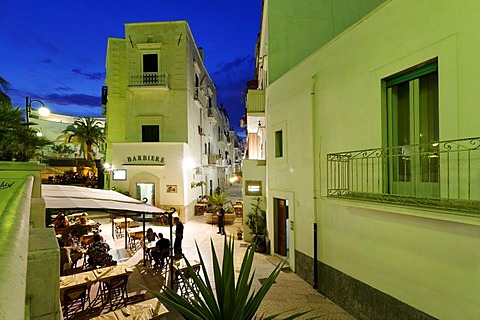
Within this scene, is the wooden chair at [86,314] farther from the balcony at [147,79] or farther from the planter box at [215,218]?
the balcony at [147,79]

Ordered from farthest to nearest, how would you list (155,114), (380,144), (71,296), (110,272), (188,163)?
(155,114) → (188,163) → (110,272) → (71,296) → (380,144)

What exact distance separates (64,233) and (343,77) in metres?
14.0

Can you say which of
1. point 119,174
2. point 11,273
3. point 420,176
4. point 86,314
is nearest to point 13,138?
point 86,314

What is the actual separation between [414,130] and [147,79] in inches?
767

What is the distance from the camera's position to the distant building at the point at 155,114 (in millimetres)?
19562

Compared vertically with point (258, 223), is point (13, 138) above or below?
above

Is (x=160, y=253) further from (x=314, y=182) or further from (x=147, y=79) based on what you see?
(x=147, y=79)

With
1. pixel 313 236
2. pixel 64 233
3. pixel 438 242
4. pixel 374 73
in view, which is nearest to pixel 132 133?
pixel 64 233

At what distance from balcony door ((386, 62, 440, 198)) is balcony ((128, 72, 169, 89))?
17570 millimetres

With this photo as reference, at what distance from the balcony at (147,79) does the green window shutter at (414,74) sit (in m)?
17.4

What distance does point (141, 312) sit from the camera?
5824 millimetres

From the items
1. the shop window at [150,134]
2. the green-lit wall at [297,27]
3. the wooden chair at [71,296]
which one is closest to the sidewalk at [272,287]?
the wooden chair at [71,296]

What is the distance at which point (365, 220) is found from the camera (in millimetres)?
6766

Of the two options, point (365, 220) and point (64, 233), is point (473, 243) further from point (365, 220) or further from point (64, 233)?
point (64, 233)
